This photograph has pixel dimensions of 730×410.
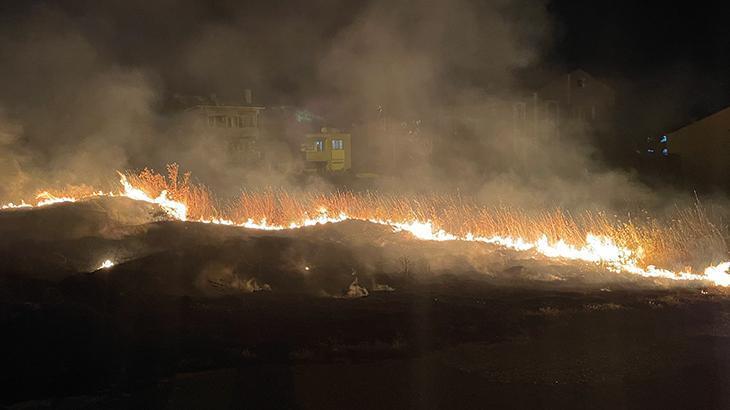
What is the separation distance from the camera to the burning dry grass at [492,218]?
1276 centimetres

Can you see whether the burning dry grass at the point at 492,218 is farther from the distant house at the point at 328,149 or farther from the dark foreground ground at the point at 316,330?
the distant house at the point at 328,149

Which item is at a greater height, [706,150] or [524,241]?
[706,150]

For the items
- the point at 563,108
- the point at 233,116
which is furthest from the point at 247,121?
the point at 563,108

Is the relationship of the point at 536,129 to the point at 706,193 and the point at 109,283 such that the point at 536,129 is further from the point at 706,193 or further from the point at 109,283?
the point at 109,283

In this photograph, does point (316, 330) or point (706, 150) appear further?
point (706, 150)

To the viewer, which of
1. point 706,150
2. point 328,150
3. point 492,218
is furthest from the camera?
point 328,150

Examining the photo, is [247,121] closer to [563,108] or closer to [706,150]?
[563,108]

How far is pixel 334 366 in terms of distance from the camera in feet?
19.8

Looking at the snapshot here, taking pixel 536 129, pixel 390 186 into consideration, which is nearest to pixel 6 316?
pixel 390 186

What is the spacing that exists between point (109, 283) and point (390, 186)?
51.9 feet

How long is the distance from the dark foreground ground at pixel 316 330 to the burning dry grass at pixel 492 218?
2631 millimetres

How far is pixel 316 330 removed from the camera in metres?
7.36

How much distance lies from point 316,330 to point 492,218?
1042cm

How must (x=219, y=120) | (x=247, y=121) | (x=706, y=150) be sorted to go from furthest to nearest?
1. (x=247, y=121)
2. (x=219, y=120)
3. (x=706, y=150)
